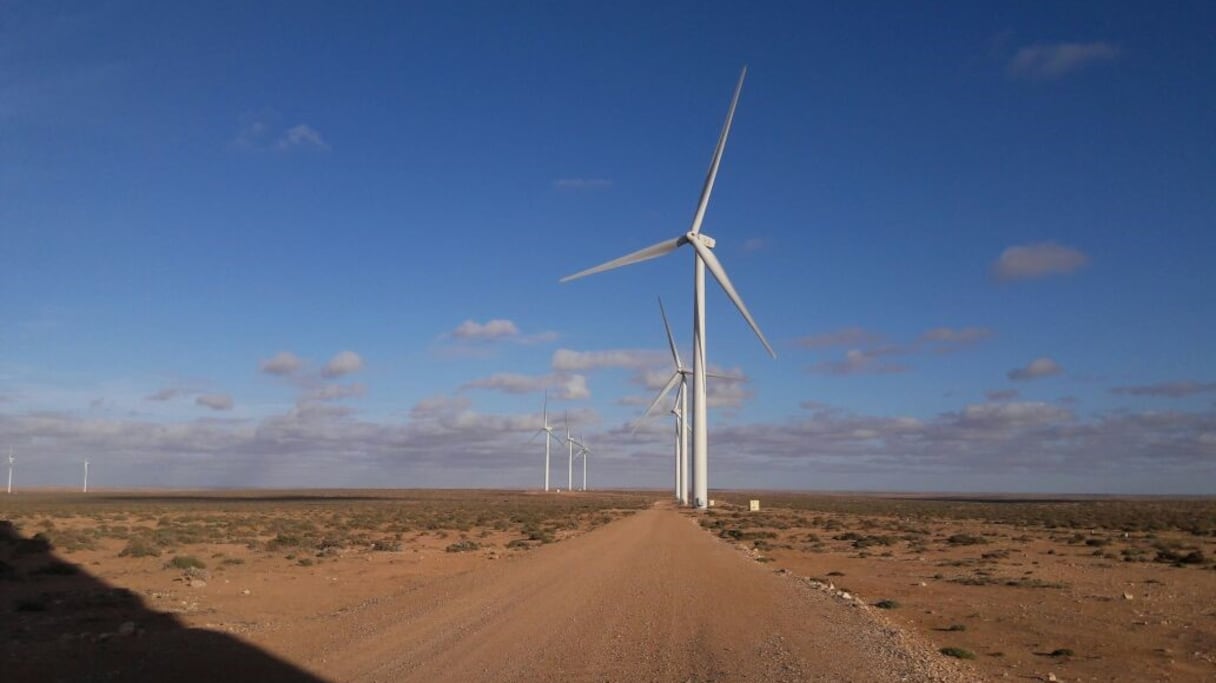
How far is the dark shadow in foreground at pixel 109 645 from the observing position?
46.3ft

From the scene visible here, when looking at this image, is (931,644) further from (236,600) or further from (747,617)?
(236,600)

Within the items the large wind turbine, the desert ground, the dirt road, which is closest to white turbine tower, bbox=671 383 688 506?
the large wind turbine

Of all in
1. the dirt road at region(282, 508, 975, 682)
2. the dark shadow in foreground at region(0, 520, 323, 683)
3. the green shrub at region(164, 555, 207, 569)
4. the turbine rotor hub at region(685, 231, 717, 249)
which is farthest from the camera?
the turbine rotor hub at region(685, 231, 717, 249)

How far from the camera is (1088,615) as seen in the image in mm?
22312

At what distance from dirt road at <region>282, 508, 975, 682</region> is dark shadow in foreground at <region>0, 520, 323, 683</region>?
966mm

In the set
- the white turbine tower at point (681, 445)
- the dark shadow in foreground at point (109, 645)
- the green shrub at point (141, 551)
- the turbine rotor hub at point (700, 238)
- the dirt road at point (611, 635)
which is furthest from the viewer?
the white turbine tower at point (681, 445)

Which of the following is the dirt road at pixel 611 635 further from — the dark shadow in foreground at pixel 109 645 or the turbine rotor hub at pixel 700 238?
the turbine rotor hub at pixel 700 238

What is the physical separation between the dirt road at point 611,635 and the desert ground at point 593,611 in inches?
2.9

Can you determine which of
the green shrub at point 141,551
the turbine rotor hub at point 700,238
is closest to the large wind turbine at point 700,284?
the turbine rotor hub at point 700,238

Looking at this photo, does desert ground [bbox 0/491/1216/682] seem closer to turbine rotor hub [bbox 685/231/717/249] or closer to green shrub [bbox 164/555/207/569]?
green shrub [bbox 164/555/207/569]

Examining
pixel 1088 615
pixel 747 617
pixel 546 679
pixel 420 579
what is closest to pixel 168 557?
pixel 420 579

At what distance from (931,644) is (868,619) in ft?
7.86

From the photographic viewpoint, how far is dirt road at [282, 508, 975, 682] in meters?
13.9

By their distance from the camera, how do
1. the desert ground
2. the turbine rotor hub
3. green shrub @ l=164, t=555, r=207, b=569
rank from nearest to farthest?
1. the desert ground
2. green shrub @ l=164, t=555, r=207, b=569
3. the turbine rotor hub
